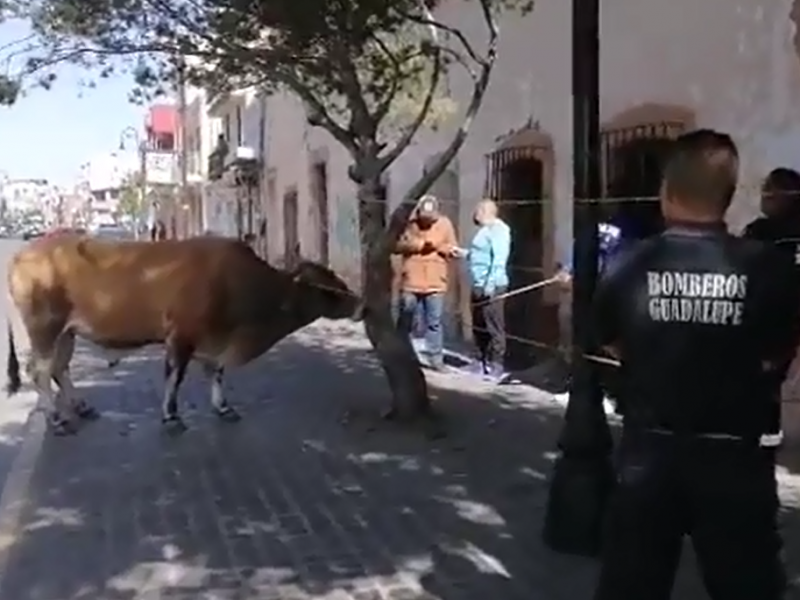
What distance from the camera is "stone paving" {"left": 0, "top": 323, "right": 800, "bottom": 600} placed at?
651 cm

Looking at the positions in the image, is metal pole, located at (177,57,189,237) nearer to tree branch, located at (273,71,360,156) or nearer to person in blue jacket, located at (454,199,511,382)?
person in blue jacket, located at (454,199,511,382)

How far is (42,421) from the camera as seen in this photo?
11.9 meters

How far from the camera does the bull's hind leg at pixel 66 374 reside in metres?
11.7

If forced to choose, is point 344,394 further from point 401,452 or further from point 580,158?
point 580,158

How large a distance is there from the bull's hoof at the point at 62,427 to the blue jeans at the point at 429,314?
3.68 meters

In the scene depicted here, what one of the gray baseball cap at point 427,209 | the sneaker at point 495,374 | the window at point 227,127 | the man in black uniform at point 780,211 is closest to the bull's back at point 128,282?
the gray baseball cap at point 427,209

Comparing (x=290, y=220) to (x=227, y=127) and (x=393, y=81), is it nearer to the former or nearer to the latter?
(x=227, y=127)

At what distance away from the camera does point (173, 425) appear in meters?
11.0

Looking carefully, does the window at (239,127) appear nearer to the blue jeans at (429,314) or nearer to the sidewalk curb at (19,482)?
the blue jeans at (429,314)

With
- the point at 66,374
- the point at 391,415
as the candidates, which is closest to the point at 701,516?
the point at 391,415

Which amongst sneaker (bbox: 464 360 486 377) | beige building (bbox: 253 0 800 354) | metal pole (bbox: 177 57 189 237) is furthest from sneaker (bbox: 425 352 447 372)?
metal pole (bbox: 177 57 189 237)

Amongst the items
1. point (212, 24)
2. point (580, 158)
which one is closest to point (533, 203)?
point (212, 24)

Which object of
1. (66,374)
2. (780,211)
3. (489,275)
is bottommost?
(66,374)

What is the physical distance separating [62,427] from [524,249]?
6.02 m
